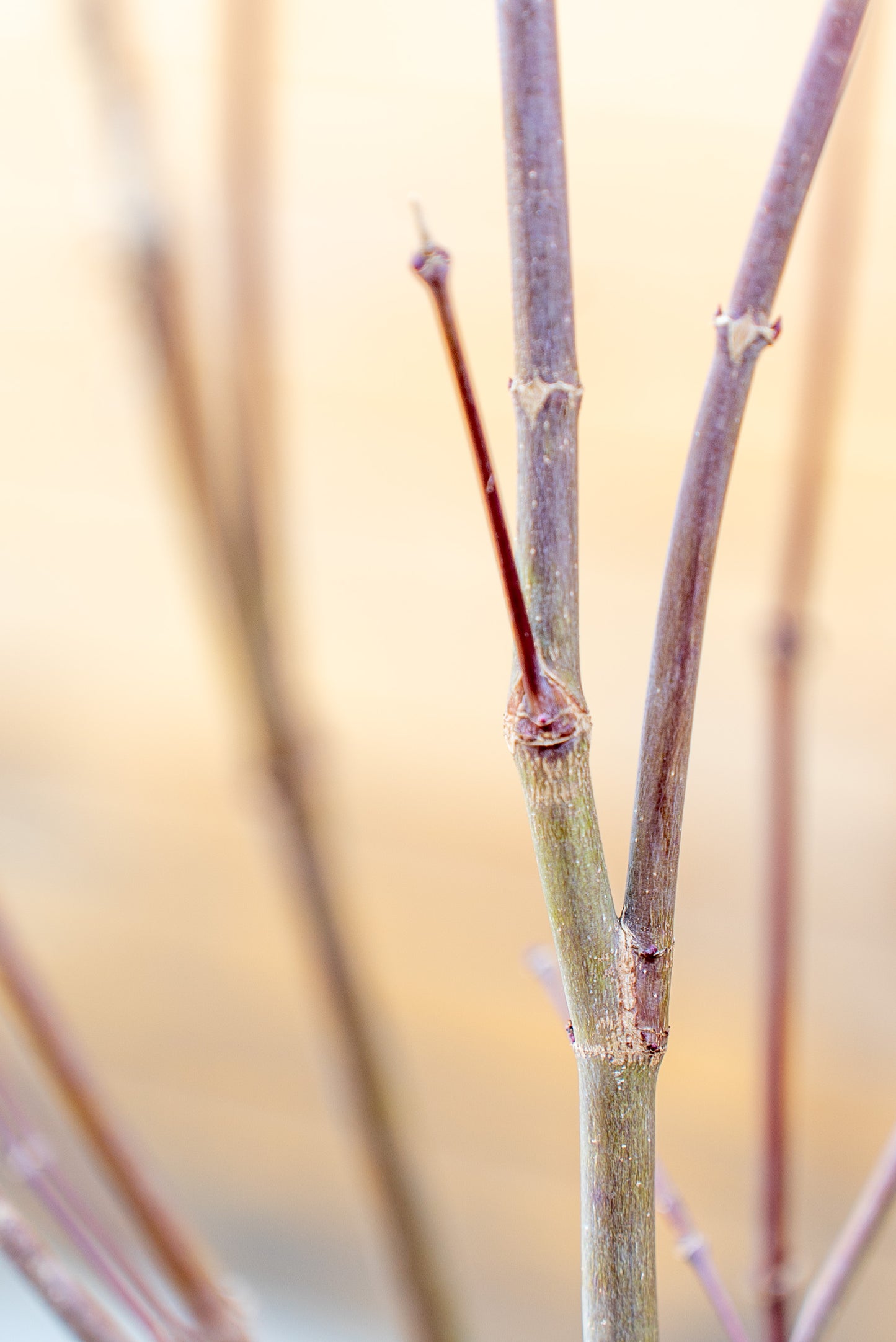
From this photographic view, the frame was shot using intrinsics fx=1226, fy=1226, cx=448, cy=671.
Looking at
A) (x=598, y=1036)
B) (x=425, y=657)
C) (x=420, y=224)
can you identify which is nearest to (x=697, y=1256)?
(x=598, y=1036)

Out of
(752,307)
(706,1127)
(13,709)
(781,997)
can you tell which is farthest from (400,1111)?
(13,709)

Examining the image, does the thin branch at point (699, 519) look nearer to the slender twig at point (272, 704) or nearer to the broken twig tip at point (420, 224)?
the broken twig tip at point (420, 224)

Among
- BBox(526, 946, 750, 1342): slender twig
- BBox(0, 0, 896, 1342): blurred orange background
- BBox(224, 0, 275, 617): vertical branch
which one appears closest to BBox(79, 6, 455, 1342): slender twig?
BBox(224, 0, 275, 617): vertical branch

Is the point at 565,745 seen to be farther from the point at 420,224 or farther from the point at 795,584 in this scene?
the point at 795,584

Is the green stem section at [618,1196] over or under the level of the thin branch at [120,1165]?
under

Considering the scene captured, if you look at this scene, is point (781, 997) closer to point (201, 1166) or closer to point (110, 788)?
point (201, 1166)

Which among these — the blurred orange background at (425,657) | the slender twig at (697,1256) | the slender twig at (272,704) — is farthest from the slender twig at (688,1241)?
the blurred orange background at (425,657)
